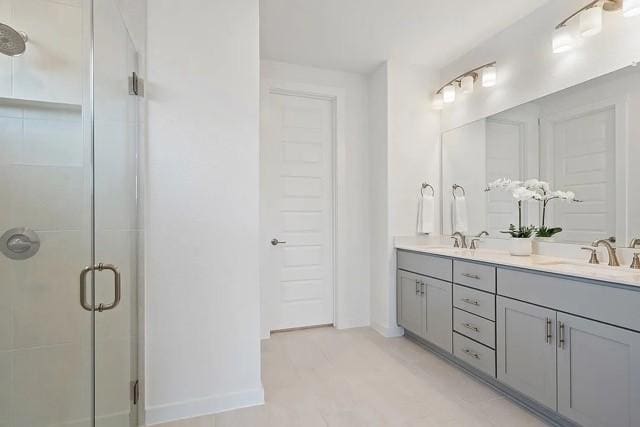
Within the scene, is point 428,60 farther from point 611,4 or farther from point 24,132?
point 24,132

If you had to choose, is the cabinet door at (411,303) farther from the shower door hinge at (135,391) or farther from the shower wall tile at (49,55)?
the shower wall tile at (49,55)

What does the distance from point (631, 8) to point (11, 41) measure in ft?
9.13

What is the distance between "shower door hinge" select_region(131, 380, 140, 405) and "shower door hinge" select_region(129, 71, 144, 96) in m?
1.44

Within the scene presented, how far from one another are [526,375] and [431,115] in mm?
2340

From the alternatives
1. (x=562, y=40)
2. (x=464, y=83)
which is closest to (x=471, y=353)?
(x=562, y=40)

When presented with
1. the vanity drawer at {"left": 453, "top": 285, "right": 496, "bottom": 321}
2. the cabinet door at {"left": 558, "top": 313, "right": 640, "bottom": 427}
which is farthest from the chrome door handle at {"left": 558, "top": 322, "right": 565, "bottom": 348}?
the vanity drawer at {"left": 453, "top": 285, "right": 496, "bottom": 321}

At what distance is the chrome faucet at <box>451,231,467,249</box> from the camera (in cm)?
290

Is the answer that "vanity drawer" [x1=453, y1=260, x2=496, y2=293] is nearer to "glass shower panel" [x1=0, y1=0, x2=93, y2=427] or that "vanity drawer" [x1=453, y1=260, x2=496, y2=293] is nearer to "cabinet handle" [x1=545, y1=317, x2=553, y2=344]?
"cabinet handle" [x1=545, y1=317, x2=553, y2=344]

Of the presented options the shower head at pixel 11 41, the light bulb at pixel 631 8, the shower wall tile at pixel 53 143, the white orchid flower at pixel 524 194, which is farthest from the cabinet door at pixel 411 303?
the shower head at pixel 11 41

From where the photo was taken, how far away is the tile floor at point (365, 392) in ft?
5.83

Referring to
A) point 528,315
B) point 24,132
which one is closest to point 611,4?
point 528,315

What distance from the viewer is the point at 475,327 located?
7.10ft

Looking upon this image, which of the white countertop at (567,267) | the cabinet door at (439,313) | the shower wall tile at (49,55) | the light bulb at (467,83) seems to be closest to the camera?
the shower wall tile at (49,55)

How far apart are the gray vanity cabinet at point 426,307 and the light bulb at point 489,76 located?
164cm
